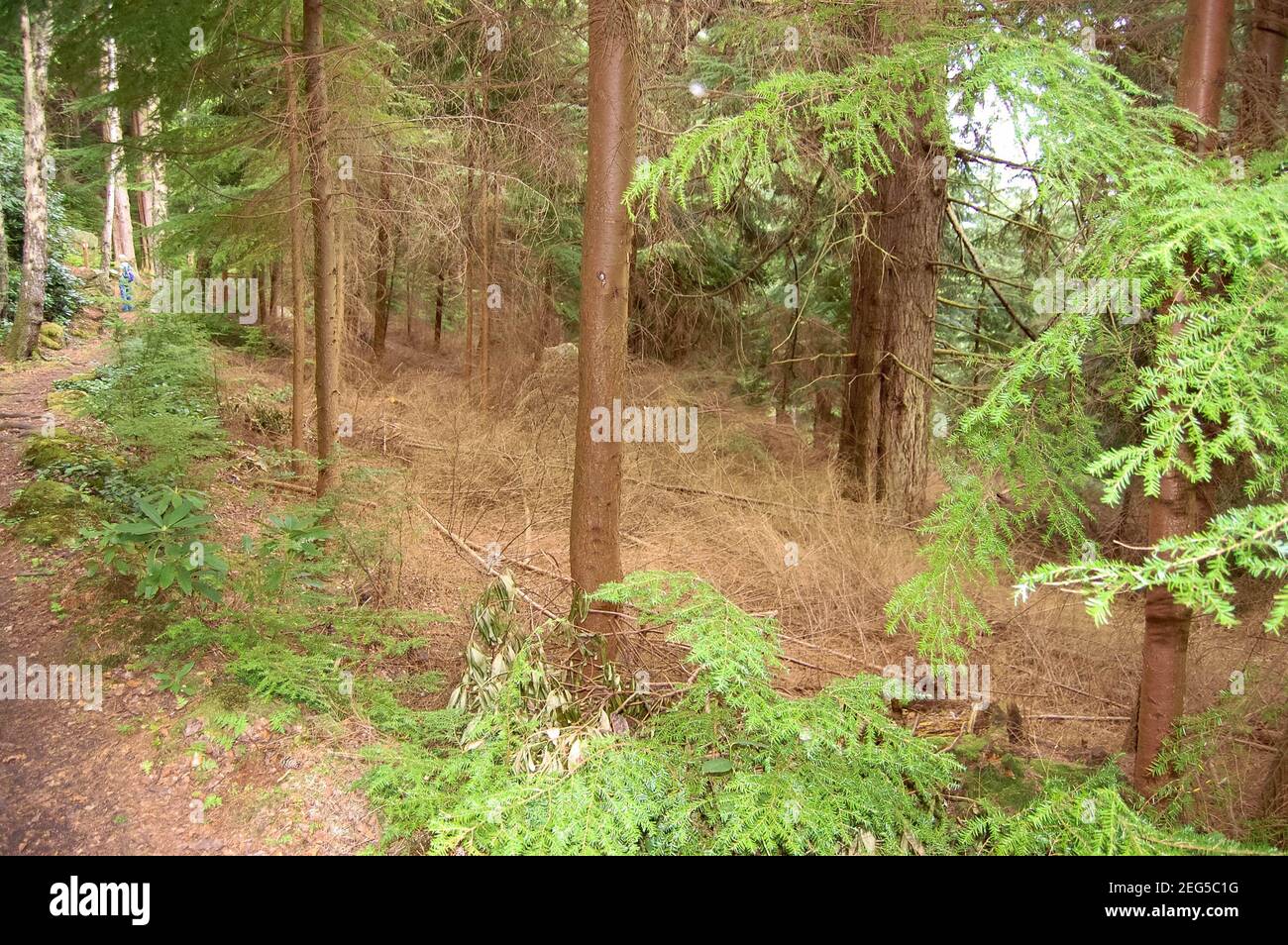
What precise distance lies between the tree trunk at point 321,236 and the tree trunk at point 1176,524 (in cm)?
681

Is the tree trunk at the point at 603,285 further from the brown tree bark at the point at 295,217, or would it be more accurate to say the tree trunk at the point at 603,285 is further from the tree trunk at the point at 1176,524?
the brown tree bark at the point at 295,217

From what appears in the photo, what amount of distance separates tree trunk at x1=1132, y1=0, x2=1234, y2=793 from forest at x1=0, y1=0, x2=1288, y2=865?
0.02 meters

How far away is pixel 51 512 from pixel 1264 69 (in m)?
9.24

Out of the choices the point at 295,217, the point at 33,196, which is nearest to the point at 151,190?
the point at 33,196

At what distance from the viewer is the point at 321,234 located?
25.7 ft

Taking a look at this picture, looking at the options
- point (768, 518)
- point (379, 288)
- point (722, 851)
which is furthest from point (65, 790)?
point (379, 288)

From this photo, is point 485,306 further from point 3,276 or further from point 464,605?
point 464,605

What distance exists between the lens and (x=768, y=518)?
9.29m

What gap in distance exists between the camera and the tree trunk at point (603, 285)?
4.84m

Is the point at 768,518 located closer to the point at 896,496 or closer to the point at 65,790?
the point at 896,496

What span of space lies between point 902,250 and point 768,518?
3.83 metres
